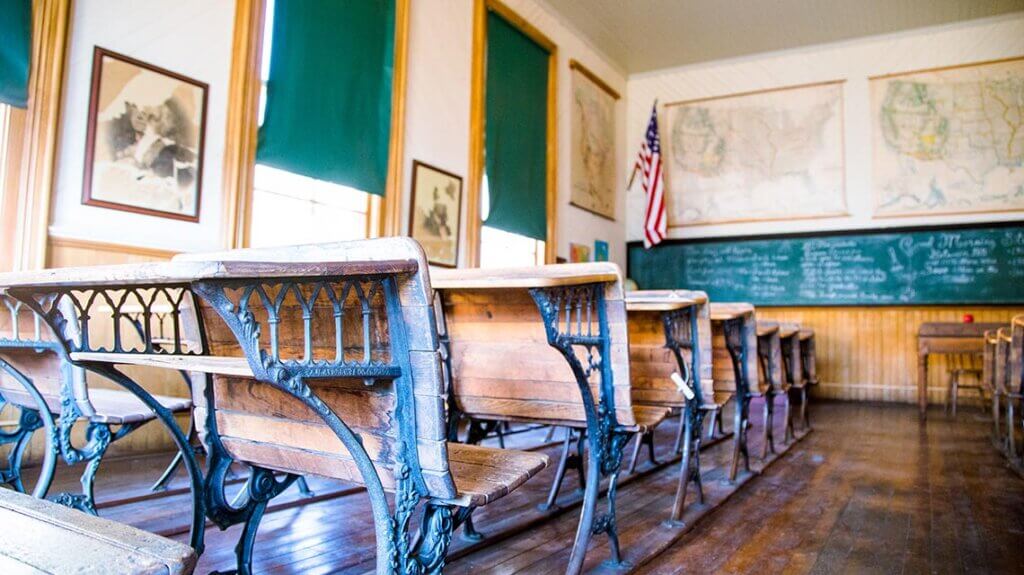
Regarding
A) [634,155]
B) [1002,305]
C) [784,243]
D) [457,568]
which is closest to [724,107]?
[634,155]

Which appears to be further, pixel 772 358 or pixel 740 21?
pixel 740 21

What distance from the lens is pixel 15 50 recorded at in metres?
2.73

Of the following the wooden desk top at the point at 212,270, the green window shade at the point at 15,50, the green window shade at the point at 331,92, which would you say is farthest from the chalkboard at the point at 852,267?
the wooden desk top at the point at 212,270

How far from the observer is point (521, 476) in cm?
120

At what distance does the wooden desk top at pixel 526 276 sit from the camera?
4.45ft

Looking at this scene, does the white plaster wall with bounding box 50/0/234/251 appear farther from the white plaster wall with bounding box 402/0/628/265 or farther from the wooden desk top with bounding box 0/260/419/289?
the wooden desk top with bounding box 0/260/419/289

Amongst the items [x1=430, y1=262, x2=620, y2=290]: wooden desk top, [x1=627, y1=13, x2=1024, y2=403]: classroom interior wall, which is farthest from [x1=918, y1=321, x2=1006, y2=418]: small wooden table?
[x1=430, y1=262, x2=620, y2=290]: wooden desk top

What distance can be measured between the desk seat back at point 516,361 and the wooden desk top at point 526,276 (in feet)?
0.33

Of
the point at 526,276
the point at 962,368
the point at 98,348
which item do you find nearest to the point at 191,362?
the point at 98,348

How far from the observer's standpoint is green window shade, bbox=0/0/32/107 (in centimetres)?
269

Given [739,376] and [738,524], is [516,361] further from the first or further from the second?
[739,376]

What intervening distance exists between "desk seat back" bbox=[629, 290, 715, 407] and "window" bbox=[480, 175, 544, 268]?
10.4 feet

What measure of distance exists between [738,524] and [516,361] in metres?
1.16

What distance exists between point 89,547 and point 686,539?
6.07 feet
